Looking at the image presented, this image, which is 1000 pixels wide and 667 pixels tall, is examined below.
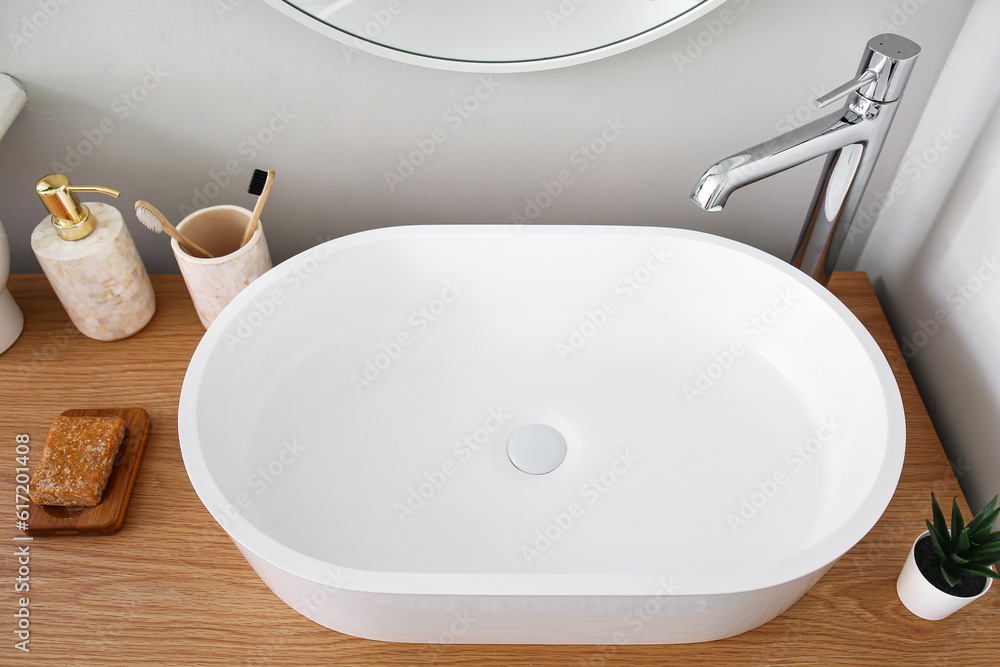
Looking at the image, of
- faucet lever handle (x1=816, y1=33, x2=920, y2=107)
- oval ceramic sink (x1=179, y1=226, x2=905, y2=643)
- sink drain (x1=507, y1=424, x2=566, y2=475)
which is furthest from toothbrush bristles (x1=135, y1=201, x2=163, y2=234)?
faucet lever handle (x1=816, y1=33, x2=920, y2=107)

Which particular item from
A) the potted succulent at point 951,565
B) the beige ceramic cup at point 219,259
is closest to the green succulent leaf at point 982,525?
the potted succulent at point 951,565

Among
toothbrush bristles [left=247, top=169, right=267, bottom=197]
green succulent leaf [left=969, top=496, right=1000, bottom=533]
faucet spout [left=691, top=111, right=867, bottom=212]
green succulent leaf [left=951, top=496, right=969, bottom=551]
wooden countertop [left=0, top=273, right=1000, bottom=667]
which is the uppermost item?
faucet spout [left=691, top=111, right=867, bottom=212]

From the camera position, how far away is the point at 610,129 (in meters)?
0.85

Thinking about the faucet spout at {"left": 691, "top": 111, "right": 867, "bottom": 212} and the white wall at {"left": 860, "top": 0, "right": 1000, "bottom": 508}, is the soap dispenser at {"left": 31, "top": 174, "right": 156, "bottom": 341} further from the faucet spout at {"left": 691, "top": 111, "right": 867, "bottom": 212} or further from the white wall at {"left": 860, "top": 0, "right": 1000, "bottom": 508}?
the white wall at {"left": 860, "top": 0, "right": 1000, "bottom": 508}

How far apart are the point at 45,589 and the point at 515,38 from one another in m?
0.69

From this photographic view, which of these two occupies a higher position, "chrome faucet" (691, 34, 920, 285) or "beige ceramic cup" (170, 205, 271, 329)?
"chrome faucet" (691, 34, 920, 285)

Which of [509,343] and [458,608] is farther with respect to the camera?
[509,343]

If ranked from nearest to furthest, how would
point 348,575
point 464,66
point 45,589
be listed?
point 348,575 → point 45,589 → point 464,66

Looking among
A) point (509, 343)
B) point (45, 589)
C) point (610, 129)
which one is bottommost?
point (45, 589)

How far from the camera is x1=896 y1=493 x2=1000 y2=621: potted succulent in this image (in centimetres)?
61

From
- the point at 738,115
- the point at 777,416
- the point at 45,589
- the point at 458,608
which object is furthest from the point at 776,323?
the point at 45,589

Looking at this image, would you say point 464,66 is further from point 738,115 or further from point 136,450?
point 136,450

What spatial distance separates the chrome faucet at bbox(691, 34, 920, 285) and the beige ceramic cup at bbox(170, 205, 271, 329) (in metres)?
0.46

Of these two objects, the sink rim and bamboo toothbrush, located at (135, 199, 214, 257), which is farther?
bamboo toothbrush, located at (135, 199, 214, 257)
